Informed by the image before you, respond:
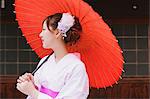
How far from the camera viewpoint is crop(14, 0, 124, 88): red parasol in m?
2.60

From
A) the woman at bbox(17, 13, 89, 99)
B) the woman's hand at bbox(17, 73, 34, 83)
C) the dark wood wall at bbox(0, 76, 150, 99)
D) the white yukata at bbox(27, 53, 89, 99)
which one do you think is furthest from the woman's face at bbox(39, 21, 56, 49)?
the dark wood wall at bbox(0, 76, 150, 99)

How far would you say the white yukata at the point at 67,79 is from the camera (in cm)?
249

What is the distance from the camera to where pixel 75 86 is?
2.48 meters

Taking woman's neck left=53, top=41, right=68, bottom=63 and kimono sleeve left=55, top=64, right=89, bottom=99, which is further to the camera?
woman's neck left=53, top=41, right=68, bottom=63

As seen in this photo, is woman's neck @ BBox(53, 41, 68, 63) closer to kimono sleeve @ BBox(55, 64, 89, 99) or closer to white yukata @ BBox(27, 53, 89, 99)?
white yukata @ BBox(27, 53, 89, 99)

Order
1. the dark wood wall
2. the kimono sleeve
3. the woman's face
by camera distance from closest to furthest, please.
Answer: the kimono sleeve → the woman's face → the dark wood wall

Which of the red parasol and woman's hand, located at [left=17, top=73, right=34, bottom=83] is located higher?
the red parasol

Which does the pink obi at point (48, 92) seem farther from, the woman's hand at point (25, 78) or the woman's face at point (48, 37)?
the woman's face at point (48, 37)

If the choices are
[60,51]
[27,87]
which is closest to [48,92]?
[27,87]

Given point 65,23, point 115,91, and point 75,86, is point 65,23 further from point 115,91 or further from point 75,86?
point 115,91

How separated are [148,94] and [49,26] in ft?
17.6

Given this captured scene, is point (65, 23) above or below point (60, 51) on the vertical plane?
above

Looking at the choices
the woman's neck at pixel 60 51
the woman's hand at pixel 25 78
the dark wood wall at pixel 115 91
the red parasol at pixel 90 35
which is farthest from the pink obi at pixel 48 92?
the dark wood wall at pixel 115 91

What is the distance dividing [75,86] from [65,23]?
404 mm
